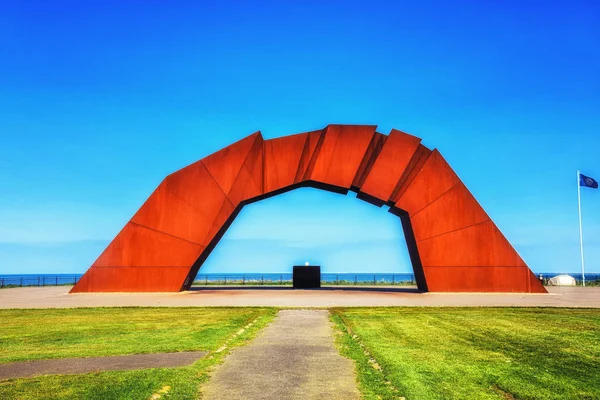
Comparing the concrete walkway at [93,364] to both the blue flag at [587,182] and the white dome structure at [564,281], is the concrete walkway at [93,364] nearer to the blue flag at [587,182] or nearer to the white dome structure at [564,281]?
the blue flag at [587,182]

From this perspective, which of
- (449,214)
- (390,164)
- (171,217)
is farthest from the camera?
(390,164)

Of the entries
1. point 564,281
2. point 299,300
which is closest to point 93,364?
point 299,300

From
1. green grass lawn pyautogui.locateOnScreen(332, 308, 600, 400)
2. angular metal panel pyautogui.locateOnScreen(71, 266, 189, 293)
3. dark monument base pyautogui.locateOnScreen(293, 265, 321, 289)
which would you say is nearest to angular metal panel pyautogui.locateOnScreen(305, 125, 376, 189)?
angular metal panel pyautogui.locateOnScreen(71, 266, 189, 293)

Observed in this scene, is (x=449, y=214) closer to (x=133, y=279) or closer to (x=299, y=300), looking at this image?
(x=299, y=300)

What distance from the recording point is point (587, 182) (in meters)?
42.4

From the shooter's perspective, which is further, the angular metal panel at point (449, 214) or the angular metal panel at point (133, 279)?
the angular metal panel at point (449, 214)

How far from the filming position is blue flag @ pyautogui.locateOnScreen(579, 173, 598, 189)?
4204 centimetres

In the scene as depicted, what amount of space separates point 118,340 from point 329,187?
64.5 feet

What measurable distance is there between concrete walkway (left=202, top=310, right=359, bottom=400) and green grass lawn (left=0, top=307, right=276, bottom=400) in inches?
12.6

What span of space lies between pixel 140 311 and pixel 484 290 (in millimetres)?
17081

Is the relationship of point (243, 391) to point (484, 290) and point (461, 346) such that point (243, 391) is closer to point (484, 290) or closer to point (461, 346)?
point (461, 346)

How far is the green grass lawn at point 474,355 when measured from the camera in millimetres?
6578

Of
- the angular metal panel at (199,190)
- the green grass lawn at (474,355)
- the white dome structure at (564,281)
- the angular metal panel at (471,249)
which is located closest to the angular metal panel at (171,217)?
the angular metal panel at (199,190)

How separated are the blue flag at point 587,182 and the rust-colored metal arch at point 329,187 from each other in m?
17.8
